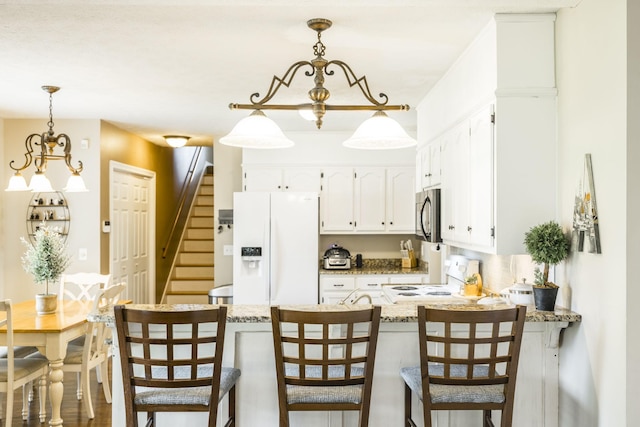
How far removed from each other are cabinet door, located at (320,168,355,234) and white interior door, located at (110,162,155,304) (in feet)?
7.58

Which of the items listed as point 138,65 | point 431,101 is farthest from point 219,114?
point 431,101

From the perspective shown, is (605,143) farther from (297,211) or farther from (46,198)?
(46,198)

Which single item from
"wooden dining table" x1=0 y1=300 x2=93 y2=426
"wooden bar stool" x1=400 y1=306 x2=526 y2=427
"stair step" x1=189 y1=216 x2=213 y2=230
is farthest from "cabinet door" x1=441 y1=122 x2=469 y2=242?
"stair step" x1=189 y1=216 x2=213 y2=230

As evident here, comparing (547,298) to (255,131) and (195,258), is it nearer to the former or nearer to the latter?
(255,131)

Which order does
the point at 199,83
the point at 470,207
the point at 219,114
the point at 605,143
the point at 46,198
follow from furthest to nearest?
the point at 46,198
the point at 219,114
the point at 199,83
the point at 470,207
the point at 605,143

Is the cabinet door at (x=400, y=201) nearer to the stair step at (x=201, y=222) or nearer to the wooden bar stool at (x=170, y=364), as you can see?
the stair step at (x=201, y=222)

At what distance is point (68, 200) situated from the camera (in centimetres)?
593

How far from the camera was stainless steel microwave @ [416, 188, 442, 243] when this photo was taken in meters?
4.09

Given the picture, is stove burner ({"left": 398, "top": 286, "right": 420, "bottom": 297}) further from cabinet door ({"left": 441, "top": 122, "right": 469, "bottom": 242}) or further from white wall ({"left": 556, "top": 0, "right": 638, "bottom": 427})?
white wall ({"left": 556, "top": 0, "right": 638, "bottom": 427})

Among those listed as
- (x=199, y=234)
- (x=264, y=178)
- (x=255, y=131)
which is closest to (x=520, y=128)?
(x=255, y=131)

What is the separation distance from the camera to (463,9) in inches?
111

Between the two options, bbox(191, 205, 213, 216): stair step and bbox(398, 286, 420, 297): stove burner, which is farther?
bbox(191, 205, 213, 216): stair step

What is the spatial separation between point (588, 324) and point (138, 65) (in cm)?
310

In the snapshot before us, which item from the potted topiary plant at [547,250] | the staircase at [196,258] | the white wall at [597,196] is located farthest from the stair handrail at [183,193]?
the white wall at [597,196]
